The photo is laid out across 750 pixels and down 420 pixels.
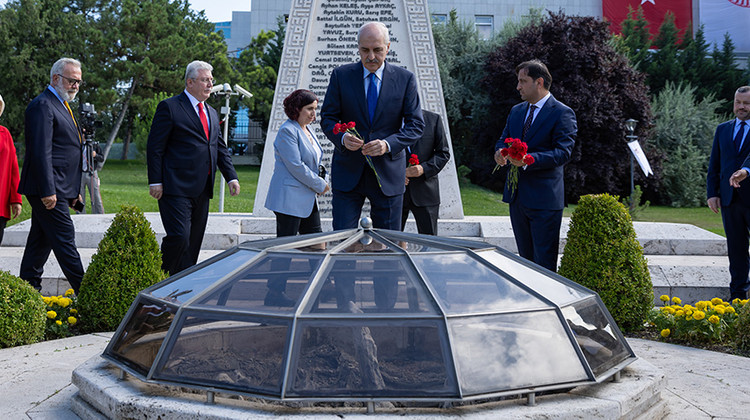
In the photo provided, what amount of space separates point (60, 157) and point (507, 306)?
4.34 metres

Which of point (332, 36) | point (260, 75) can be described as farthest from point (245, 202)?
point (260, 75)

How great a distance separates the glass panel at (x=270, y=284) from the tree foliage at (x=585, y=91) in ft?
Result: 79.9

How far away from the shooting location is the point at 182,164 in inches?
217

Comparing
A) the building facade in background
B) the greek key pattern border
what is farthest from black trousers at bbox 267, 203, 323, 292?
the building facade in background

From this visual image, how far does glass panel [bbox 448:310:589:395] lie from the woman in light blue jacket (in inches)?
118

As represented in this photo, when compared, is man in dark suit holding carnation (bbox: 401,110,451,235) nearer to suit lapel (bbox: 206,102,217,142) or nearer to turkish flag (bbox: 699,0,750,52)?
suit lapel (bbox: 206,102,217,142)

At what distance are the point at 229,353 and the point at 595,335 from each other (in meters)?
1.74

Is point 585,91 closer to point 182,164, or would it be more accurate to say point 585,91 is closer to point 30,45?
point 182,164

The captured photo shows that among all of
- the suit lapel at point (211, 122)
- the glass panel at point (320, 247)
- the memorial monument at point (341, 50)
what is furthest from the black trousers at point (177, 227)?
the memorial monument at point (341, 50)

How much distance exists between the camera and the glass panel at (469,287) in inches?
116

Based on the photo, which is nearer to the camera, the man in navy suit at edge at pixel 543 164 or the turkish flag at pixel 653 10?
the man in navy suit at edge at pixel 543 164

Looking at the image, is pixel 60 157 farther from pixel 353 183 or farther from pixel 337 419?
pixel 337 419

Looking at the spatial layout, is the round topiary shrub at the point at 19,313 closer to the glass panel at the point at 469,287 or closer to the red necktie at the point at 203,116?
the red necktie at the point at 203,116

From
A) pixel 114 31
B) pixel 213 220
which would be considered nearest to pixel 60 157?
pixel 213 220
